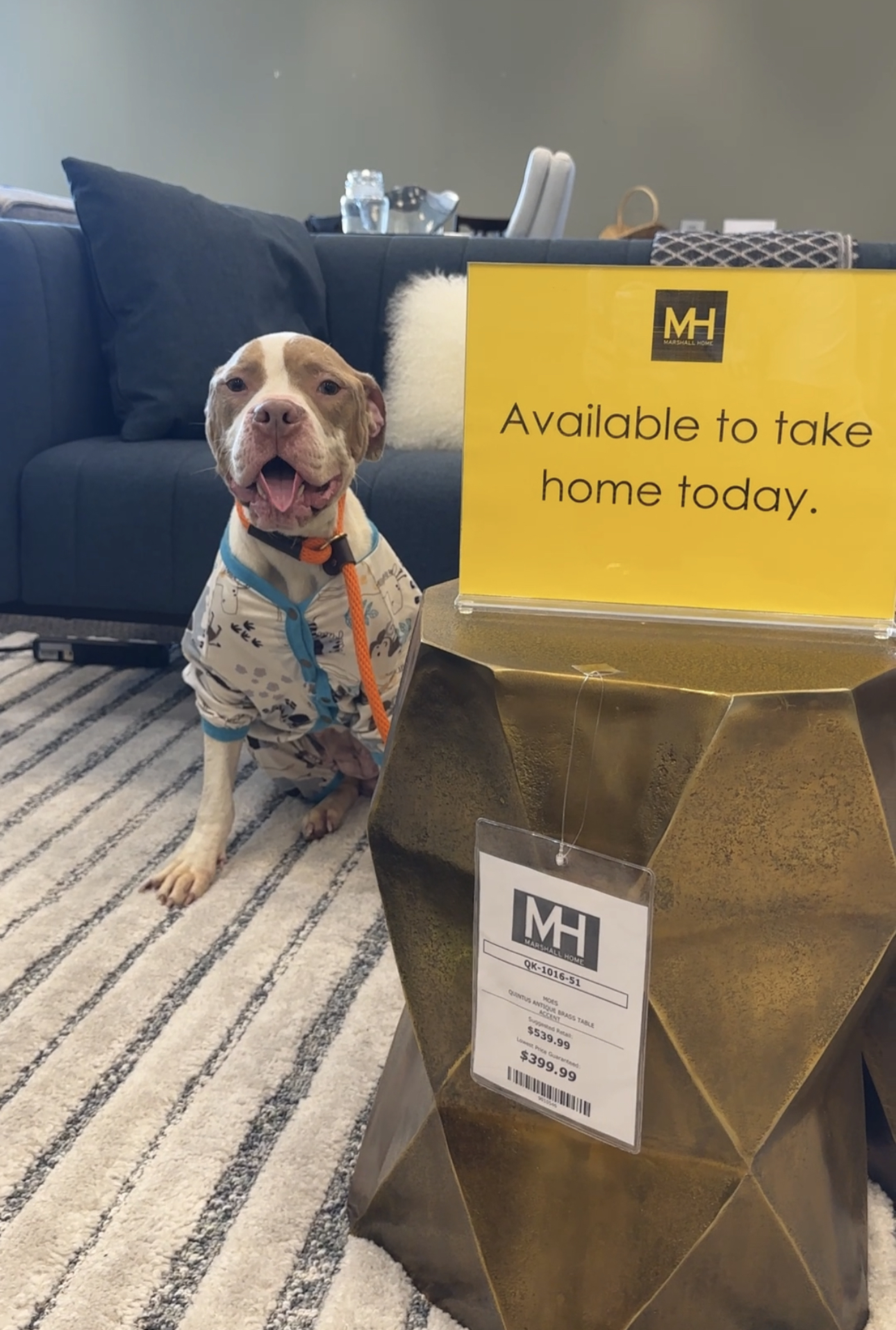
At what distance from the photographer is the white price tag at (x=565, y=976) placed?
1.64ft

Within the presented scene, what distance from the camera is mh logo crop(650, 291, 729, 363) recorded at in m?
0.52

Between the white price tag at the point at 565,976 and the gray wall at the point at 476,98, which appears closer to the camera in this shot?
the white price tag at the point at 565,976

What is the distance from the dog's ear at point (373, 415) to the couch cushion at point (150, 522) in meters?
0.36

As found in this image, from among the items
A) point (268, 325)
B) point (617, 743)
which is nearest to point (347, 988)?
point (617, 743)

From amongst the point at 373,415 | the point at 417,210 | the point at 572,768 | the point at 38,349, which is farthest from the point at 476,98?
the point at 572,768

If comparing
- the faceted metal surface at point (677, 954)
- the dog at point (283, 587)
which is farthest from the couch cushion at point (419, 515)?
the faceted metal surface at point (677, 954)

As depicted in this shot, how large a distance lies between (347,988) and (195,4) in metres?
5.20

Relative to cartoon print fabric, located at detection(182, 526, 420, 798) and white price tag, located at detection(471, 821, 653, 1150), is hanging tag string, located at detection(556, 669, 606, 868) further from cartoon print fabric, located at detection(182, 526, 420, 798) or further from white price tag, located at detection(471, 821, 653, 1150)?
cartoon print fabric, located at detection(182, 526, 420, 798)

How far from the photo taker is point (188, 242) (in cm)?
172

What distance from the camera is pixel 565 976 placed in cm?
52

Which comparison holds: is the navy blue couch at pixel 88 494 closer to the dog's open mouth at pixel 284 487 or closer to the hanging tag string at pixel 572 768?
the dog's open mouth at pixel 284 487

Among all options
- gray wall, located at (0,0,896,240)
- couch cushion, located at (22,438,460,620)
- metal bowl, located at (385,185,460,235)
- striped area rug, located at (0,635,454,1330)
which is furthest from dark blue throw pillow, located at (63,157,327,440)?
gray wall, located at (0,0,896,240)

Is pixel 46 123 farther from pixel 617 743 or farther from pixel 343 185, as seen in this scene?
pixel 617 743

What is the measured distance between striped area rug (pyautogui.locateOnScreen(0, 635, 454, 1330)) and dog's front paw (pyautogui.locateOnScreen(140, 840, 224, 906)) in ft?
0.07
